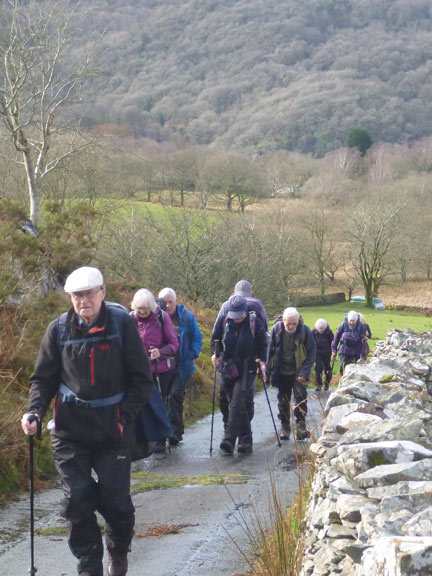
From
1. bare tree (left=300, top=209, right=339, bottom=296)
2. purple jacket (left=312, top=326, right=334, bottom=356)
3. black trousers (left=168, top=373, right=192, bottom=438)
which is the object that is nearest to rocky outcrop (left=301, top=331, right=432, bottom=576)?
black trousers (left=168, top=373, right=192, bottom=438)

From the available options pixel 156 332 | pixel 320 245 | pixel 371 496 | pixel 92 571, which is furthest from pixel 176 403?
pixel 320 245

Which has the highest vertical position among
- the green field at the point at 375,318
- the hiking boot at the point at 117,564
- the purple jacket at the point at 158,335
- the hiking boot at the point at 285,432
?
the purple jacket at the point at 158,335

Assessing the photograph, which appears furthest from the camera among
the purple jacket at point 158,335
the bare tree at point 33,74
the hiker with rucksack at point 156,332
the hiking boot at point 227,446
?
the bare tree at point 33,74

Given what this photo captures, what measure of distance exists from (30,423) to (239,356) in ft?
18.3

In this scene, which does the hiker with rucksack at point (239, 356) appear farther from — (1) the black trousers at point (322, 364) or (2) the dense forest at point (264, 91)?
(2) the dense forest at point (264, 91)

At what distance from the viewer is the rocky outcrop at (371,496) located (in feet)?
10.3

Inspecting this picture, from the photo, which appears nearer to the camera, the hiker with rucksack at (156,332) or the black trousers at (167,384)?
the hiker with rucksack at (156,332)

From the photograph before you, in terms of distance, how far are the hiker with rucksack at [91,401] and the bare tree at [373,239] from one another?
56.3 m

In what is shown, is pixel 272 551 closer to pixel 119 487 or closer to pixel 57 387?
pixel 119 487

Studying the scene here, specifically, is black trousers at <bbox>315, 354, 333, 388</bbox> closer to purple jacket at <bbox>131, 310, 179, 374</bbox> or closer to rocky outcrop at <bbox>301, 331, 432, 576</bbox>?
purple jacket at <bbox>131, 310, 179, 374</bbox>

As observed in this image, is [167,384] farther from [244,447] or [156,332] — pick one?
[156,332]

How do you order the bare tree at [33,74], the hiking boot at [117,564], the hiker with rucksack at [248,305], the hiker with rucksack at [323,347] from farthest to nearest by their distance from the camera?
1. the bare tree at [33,74]
2. the hiker with rucksack at [323,347]
3. the hiker with rucksack at [248,305]
4. the hiking boot at [117,564]

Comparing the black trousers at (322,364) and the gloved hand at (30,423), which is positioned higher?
the gloved hand at (30,423)

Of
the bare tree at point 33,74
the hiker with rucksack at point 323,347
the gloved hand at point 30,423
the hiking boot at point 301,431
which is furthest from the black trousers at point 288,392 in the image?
the bare tree at point 33,74
